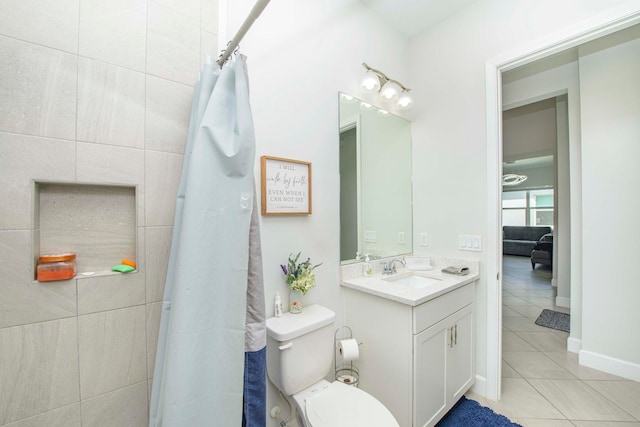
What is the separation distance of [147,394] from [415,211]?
2161 millimetres

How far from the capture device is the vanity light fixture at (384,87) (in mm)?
1905

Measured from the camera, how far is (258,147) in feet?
4.61

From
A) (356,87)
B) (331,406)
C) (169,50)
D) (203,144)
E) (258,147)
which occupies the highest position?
(356,87)

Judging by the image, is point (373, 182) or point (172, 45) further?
point (373, 182)

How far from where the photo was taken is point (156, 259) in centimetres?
113

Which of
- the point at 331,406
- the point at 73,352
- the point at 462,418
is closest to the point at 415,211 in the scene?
the point at 462,418

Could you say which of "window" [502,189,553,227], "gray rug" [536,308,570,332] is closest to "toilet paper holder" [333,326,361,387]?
"gray rug" [536,308,570,332]

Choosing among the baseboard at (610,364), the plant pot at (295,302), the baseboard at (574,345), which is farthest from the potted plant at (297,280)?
the baseboard at (574,345)

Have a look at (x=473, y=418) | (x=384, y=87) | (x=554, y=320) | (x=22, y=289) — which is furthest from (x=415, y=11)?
(x=554, y=320)

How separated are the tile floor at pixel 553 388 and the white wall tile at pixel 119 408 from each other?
2089 mm

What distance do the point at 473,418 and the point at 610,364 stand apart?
4.89ft

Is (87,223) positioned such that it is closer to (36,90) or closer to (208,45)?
(36,90)

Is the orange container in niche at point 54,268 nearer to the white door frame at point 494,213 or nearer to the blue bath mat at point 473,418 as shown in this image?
the blue bath mat at point 473,418

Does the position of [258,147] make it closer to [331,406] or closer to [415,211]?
[331,406]
